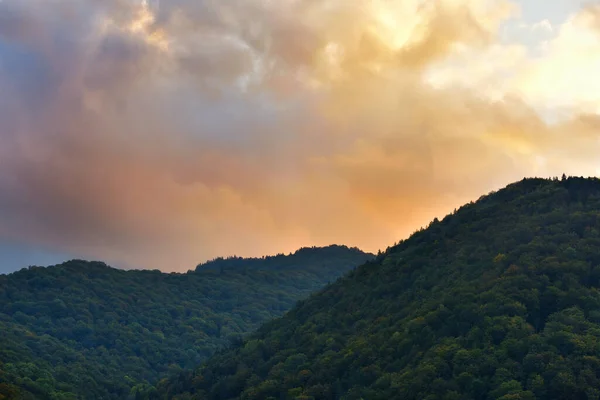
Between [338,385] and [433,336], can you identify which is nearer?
[433,336]

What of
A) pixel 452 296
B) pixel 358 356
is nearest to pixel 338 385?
pixel 358 356

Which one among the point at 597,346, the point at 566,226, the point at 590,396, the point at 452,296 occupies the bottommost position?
the point at 590,396

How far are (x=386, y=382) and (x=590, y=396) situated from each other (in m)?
49.0

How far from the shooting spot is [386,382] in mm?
171750

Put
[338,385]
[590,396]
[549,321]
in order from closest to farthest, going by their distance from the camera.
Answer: [590,396] → [549,321] → [338,385]

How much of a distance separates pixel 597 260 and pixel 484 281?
27013mm

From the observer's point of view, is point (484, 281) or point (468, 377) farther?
point (484, 281)

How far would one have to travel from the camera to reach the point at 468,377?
152 metres

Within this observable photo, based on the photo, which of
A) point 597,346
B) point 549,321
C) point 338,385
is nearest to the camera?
point 597,346

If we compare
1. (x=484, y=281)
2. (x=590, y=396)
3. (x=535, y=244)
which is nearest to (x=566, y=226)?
(x=535, y=244)

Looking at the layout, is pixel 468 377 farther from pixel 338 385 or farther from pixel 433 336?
pixel 338 385

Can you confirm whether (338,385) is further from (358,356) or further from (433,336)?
(433,336)

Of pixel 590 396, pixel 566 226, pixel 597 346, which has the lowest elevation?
pixel 590 396

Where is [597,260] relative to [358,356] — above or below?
above
